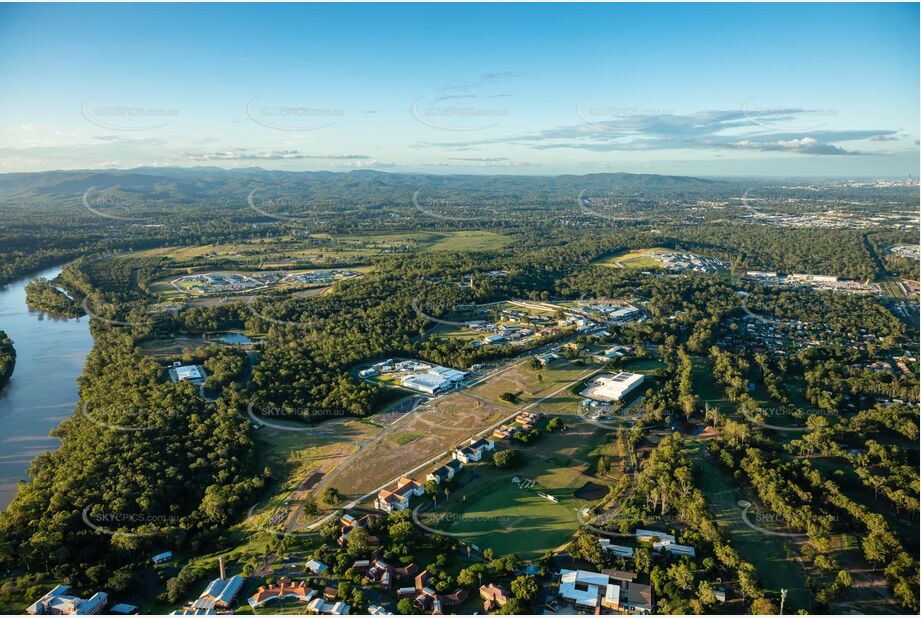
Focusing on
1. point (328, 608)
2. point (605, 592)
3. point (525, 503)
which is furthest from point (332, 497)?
point (605, 592)

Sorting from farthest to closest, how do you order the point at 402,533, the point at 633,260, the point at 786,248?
1. the point at 786,248
2. the point at 633,260
3. the point at 402,533

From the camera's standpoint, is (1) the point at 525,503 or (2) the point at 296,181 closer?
(1) the point at 525,503

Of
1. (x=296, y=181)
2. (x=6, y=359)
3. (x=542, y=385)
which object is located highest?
(x=296, y=181)

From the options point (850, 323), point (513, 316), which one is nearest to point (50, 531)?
point (513, 316)

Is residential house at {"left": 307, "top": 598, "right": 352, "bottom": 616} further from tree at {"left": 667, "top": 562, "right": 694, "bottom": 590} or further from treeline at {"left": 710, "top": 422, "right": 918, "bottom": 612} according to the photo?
treeline at {"left": 710, "top": 422, "right": 918, "bottom": 612}

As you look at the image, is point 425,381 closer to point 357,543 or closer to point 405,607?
point 357,543

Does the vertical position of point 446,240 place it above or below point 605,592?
above

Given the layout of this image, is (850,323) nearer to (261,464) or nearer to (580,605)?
(580,605)

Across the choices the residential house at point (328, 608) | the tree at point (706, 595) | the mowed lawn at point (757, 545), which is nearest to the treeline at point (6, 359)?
the residential house at point (328, 608)
